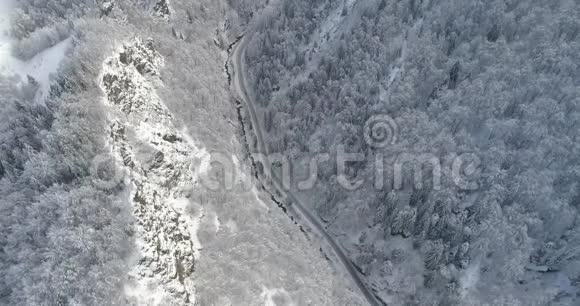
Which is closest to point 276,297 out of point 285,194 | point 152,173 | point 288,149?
point 152,173

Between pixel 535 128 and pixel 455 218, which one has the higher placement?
pixel 535 128

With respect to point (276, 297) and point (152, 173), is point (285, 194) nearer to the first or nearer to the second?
point (276, 297)

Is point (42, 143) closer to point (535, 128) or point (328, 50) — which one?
point (328, 50)

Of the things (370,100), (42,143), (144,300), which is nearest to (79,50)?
(42,143)

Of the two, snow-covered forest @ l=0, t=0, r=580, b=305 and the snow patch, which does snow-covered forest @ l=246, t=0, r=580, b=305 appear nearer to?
snow-covered forest @ l=0, t=0, r=580, b=305

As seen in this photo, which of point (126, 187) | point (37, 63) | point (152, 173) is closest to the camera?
point (126, 187)

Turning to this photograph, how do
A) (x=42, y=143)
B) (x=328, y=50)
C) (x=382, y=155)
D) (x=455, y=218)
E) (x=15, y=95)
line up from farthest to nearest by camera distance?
1. (x=328, y=50)
2. (x=382, y=155)
3. (x=455, y=218)
4. (x=15, y=95)
5. (x=42, y=143)
